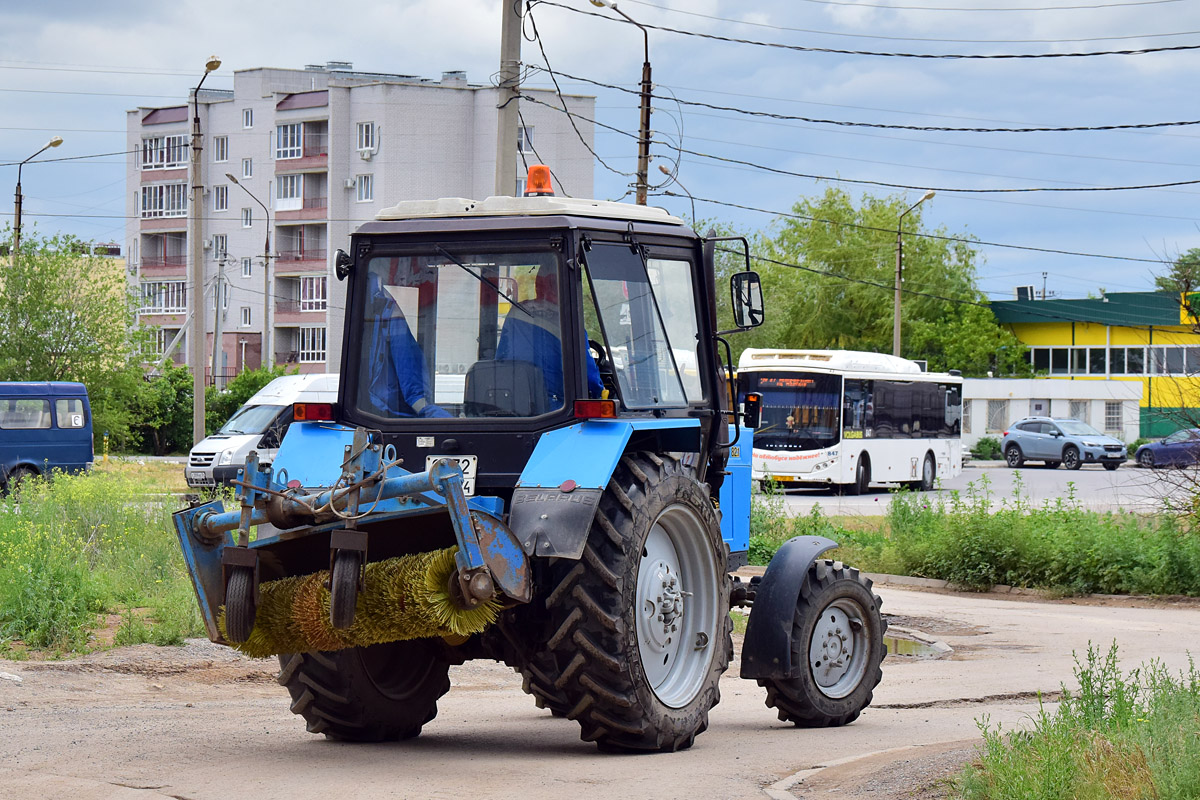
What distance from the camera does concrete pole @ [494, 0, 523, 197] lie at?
16.5 m

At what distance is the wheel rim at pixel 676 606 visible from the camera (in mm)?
7645

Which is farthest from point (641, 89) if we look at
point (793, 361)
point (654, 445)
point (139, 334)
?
point (654, 445)

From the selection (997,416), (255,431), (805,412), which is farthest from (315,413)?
(997,416)

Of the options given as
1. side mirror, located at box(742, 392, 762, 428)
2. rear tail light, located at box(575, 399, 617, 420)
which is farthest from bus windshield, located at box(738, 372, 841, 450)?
rear tail light, located at box(575, 399, 617, 420)

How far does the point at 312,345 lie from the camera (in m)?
83.6

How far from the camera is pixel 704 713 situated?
7.93 meters

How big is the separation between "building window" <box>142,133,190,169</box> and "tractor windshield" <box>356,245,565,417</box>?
87704 mm

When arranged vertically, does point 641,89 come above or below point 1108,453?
above

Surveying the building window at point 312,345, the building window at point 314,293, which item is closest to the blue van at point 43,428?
the building window at point 312,345

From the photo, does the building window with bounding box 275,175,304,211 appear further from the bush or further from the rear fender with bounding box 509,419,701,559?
the rear fender with bounding box 509,419,701,559

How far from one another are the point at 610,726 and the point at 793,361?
29.1 m

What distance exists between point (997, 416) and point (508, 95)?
165ft

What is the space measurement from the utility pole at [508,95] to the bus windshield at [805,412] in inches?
733

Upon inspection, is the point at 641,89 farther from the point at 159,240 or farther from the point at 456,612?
the point at 159,240
